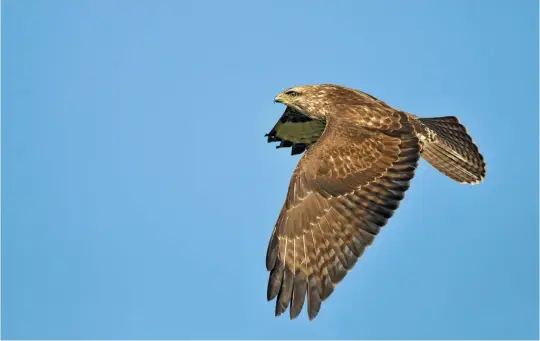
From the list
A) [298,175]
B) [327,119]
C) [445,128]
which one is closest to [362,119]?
[327,119]

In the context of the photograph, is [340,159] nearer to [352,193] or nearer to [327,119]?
[352,193]

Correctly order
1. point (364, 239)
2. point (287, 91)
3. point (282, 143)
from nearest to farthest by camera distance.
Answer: point (364, 239), point (287, 91), point (282, 143)

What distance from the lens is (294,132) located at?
1753 centimetres

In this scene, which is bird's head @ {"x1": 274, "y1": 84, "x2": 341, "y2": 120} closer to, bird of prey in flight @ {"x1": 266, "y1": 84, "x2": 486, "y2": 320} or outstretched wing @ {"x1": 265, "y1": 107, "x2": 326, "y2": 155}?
bird of prey in flight @ {"x1": 266, "y1": 84, "x2": 486, "y2": 320}

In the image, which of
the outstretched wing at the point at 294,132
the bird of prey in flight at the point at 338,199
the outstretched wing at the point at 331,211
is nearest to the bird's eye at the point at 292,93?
the outstretched wing at the point at 294,132

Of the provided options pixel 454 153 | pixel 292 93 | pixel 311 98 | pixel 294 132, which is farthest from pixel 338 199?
pixel 294 132

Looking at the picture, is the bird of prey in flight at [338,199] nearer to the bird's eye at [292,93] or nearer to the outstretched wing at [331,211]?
the outstretched wing at [331,211]

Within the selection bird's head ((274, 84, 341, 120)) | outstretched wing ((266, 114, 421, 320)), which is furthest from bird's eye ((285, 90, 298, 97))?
outstretched wing ((266, 114, 421, 320))

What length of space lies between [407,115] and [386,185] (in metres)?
2.70

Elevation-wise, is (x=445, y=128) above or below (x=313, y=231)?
above

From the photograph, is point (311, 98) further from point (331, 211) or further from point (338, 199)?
point (331, 211)

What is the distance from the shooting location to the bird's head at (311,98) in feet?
51.9

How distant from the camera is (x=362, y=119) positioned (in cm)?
1479

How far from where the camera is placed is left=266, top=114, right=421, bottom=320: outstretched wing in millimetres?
13117
